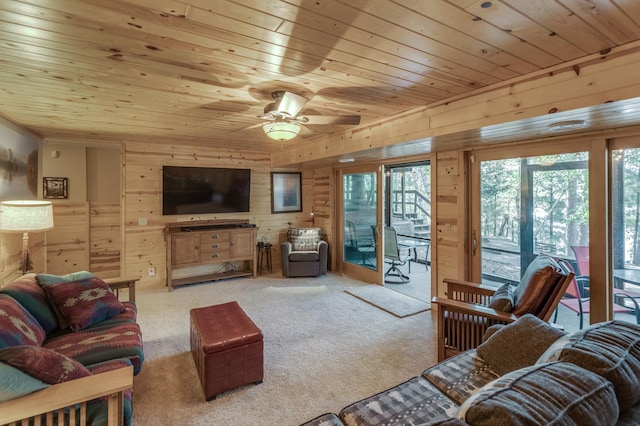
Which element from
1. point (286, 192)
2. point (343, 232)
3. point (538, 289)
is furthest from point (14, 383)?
→ point (286, 192)

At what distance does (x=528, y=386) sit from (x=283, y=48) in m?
1.87

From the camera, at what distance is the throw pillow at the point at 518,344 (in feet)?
5.32

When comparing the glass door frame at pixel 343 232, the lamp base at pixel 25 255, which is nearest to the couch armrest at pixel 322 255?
the glass door frame at pixel 343 232

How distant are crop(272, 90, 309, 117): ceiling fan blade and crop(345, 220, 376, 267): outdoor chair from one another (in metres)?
3.28

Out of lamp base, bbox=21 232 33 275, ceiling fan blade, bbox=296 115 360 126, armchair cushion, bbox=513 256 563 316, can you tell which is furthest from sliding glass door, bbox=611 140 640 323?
lamp base, bbox=21 232 33 275

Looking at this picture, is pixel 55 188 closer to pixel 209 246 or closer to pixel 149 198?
pixel 149 198

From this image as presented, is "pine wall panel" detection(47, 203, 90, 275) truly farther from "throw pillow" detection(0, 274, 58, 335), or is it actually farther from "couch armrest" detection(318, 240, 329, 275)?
"couch armrest" detection(318, 240, 329, 275)

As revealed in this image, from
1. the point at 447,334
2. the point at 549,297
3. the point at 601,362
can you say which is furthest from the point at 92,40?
the point at 549,297

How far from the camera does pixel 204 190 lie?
5281mm

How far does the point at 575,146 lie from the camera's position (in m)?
2.81

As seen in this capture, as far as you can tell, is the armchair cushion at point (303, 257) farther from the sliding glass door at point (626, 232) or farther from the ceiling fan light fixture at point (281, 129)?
the sliding glass door at point (626, 232)

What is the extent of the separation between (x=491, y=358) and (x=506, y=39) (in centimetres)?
178

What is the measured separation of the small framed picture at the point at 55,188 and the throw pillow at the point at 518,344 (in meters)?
6.04

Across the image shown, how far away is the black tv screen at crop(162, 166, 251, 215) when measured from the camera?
5.02 meters
